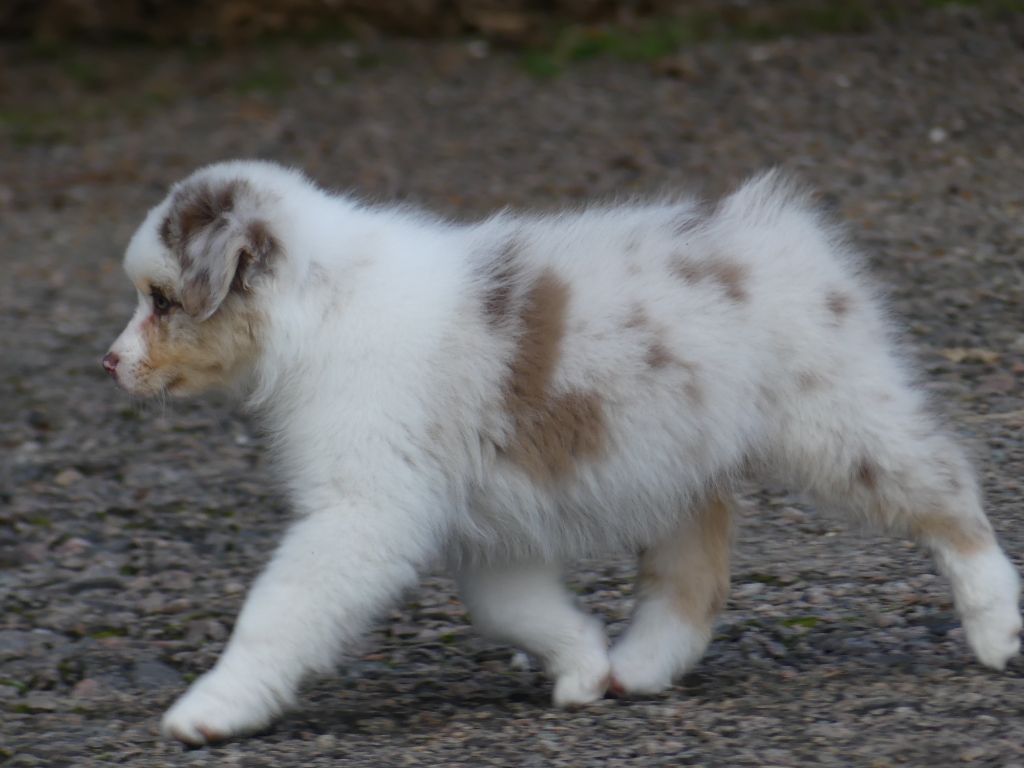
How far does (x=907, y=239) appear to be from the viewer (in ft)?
29.1

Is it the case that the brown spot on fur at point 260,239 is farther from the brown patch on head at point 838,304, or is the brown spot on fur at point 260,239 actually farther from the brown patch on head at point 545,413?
the brown patch on head at point 838,304

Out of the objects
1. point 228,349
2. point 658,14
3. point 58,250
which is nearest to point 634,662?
point 228,349

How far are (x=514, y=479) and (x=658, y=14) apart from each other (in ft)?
33.3

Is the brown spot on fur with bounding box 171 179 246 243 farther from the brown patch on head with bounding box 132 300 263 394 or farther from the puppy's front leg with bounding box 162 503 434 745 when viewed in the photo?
the puppy's front leg with bounding box 162 503 434 745

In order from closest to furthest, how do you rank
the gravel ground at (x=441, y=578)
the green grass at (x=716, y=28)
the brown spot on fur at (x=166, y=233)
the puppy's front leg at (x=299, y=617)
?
the puppy's front leg at (x=299, y=617)
the gravel ground at (x=441, y=578)
the brown spot on fur at (x=166, y=233)
the green grass at (x=716, y=28)

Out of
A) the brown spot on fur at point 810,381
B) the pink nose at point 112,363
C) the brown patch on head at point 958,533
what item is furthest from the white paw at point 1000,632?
the pink nose at point 112,363

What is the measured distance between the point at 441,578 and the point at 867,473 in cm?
201

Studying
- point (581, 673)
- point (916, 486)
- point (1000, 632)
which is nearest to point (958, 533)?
point (916, 486)

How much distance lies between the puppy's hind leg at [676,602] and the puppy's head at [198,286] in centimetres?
127

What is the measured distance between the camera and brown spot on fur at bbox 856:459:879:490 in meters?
4.45

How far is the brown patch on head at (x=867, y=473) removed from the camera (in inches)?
175

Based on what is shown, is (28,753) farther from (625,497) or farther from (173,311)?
(625,497)

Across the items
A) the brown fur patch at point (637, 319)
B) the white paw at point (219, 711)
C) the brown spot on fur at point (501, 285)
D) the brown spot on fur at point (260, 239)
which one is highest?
the brown spot on fur at point (260, 239)

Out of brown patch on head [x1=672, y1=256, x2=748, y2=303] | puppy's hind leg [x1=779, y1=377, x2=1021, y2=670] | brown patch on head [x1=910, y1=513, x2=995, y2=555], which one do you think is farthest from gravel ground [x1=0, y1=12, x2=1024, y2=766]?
brown patch on head [x1=672, y1=256, x2=748, y2=303]
